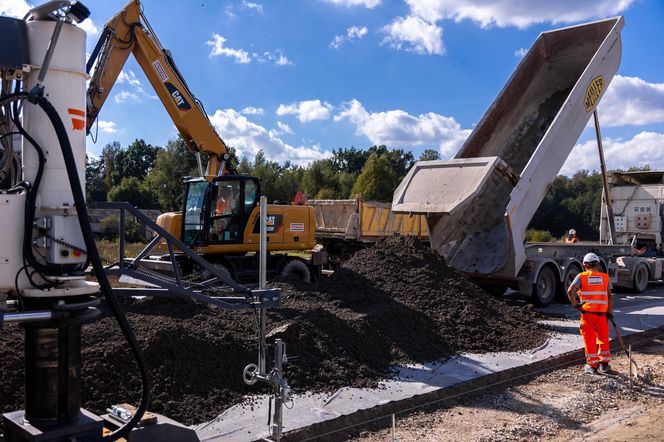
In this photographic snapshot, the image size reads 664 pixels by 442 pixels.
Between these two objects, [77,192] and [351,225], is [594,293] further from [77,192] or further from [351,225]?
[351,225]

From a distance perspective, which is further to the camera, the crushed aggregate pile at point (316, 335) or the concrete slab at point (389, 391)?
the crushed aggregate pile at point (316, 335)

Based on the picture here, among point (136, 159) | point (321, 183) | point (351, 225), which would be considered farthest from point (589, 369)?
point (136, 159)

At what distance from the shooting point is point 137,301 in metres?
8.72

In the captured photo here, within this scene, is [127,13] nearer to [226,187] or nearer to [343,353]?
[226,187]

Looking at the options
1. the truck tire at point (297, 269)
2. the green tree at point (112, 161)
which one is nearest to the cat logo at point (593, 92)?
the truck tire at point (297, 269)

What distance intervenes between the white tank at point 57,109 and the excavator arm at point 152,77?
23.1 feet

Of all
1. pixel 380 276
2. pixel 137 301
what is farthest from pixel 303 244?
pixel 137 301

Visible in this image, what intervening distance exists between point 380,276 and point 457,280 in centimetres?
127

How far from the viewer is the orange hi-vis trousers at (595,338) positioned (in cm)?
748

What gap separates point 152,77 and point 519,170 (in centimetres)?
765

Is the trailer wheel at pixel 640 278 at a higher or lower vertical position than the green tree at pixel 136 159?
lower

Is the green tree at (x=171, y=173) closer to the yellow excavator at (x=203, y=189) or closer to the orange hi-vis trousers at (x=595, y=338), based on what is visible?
the yellow excavator at (x=203, y=189)

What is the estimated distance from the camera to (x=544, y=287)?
39.8ft

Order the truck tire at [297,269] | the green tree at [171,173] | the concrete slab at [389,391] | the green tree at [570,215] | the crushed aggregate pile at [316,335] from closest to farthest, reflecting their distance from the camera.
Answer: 1. the concrete slab at [389,391]
2. the crushed aggregate pile at [316,335]
3. the truck tire at [297,269]
4. the green tree at [171,173]
5. the green tree at [570,215]
